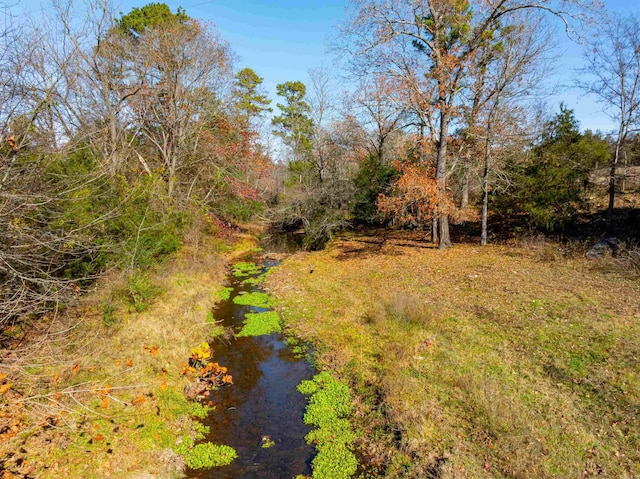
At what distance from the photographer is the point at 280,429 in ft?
22.2

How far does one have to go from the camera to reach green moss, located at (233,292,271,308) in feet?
44.4

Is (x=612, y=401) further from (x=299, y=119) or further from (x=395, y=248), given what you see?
(x=299, y=119)

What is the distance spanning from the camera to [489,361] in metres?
7.77

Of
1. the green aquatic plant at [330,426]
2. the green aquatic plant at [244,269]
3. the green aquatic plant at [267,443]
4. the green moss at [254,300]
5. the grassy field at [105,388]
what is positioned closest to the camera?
the grassy field at [105,388]

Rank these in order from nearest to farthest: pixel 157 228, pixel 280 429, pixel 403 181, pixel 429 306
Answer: pixel 280 429
pixel 429 306
pixel 157 228
pixel 403 181

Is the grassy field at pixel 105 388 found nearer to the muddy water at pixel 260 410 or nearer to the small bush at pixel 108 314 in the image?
the small bush at pixel 108 314

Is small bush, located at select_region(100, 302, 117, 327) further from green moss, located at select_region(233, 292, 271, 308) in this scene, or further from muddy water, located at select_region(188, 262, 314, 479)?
green moss, located at select_region(233, 292, 271, 308)

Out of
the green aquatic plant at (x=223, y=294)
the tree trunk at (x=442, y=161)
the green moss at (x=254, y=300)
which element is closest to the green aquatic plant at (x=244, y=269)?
the green aquatic plant at (x=223, y=294)

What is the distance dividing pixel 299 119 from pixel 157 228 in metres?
32.7

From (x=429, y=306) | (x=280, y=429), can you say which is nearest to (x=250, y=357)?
(x=280, y=429)

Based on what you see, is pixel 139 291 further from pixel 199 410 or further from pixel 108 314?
pixel 199 410

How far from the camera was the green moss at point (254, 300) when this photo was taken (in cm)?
1355

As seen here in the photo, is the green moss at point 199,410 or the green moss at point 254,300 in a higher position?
the green moss at point 254,300

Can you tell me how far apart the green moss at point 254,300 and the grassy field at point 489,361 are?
2.41ft
